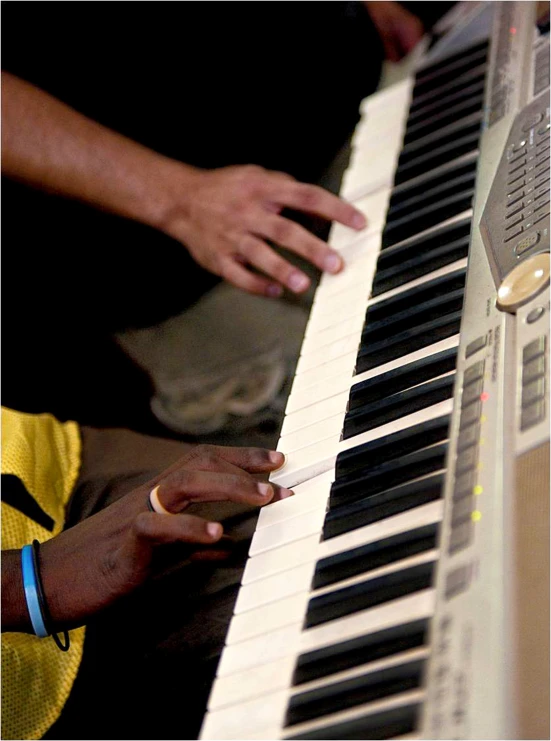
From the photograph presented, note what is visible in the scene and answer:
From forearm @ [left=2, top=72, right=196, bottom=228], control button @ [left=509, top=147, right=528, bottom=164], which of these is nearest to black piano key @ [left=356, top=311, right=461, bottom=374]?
control button @ [left=509, top=147, right=528, bottom=164]

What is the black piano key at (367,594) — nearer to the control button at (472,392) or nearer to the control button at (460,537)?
the control button at (460,537)

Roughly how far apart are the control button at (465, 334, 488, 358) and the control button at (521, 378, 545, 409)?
0.08m

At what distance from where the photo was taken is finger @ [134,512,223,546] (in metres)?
0.68

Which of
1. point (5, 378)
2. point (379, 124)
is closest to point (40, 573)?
point (5, 378)

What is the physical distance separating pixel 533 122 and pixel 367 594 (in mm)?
565

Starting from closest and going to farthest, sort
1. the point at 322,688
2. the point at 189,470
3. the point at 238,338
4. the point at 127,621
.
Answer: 1. the point at 322,688
2. the point at 189,470
3. the point at 127,621
4. the point at 238,338

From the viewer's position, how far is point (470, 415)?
646 millimetres

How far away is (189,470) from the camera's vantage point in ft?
2.39

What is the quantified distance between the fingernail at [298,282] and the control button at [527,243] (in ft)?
1.29

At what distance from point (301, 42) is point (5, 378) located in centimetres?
76

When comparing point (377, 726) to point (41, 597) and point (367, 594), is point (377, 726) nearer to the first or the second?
point (367, 594)

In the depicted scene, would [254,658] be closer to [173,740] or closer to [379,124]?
[173,740]

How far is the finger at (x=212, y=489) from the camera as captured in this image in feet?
2.33

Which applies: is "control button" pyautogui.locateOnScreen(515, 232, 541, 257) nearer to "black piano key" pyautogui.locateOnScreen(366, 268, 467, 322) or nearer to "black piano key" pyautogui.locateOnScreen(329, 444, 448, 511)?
"black piano key" pyautogui.locateOnScreen(366, 268, 467, 322)
